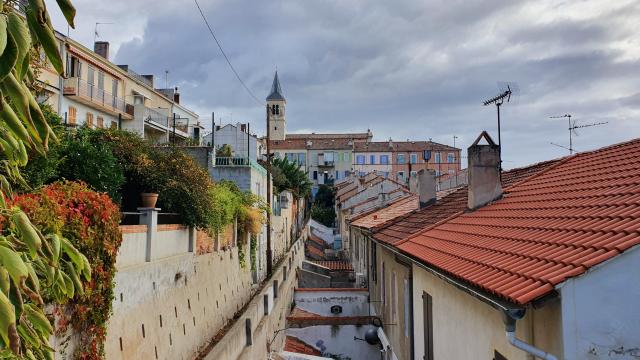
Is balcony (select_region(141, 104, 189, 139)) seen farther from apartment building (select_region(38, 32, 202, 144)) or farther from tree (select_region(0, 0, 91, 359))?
tree (select_region(0, 0, 91, 359))

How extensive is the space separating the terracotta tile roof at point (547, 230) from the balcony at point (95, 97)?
27367 millimetres

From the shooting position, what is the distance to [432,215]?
13.6m

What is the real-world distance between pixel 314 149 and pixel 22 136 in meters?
88.9

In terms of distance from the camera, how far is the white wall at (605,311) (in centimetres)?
408

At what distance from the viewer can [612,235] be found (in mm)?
4668

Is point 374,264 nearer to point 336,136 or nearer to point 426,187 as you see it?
point 426,187

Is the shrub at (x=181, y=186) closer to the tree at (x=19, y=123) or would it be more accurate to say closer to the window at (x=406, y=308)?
the window at (x=406, y=308)

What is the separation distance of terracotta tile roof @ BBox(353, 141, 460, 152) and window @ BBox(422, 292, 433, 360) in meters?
75.5

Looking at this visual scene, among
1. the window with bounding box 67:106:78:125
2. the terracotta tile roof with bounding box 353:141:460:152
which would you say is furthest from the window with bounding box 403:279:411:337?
the terracotta tile roof with bounding box 353:141:460:152

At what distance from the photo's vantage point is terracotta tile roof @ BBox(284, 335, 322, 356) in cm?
1772

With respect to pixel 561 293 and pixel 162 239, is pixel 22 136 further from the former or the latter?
pixel 162 239

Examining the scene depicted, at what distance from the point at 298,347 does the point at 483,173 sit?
10.7 m

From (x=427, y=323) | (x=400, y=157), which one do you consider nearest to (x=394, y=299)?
(x=427, y=323)

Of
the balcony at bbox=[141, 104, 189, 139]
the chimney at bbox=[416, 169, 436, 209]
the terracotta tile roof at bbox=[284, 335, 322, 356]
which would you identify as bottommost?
the terracotta tile roof at bbox=[284, 335, 322, 356]
